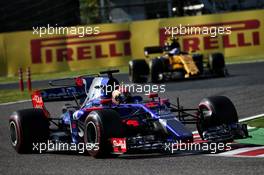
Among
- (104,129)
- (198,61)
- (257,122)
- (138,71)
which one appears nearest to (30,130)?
(104,129)

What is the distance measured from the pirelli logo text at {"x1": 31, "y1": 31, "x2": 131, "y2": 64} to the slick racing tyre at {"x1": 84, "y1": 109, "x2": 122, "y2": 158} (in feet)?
67.6

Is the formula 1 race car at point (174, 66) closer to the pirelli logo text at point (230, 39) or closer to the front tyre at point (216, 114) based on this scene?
the pirelli logo text at point (230, 39)

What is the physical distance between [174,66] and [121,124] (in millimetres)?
13812

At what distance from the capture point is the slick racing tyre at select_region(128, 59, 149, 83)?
25094 mm

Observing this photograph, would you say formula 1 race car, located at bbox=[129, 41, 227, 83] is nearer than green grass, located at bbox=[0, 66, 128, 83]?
Yes

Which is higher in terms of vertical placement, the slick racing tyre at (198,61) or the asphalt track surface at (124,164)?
the slick racing tyre at (198,61)

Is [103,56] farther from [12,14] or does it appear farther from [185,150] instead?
[185,150]

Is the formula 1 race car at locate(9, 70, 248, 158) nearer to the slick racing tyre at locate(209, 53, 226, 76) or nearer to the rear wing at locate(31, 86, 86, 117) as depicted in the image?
the rear wing at locate(31, 86, 86, 117)

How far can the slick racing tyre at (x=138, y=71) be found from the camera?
25094 mm

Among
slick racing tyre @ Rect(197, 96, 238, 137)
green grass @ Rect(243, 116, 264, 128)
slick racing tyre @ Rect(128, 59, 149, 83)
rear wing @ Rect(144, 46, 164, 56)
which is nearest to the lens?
slick racing tyre @ Rect(197, 96, 238, 137)

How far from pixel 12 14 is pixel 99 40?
7.81 meters

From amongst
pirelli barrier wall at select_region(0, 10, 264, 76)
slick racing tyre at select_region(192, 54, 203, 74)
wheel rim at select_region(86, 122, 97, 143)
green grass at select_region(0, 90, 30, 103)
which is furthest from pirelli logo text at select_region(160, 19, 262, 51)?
wheel rim at select_region(86, 122, 97, 143)

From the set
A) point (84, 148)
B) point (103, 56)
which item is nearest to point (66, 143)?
→ point (84, 148)

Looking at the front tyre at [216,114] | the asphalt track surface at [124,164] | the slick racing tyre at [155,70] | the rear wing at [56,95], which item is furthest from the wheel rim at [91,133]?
the slick racing tyre at [155,70]
